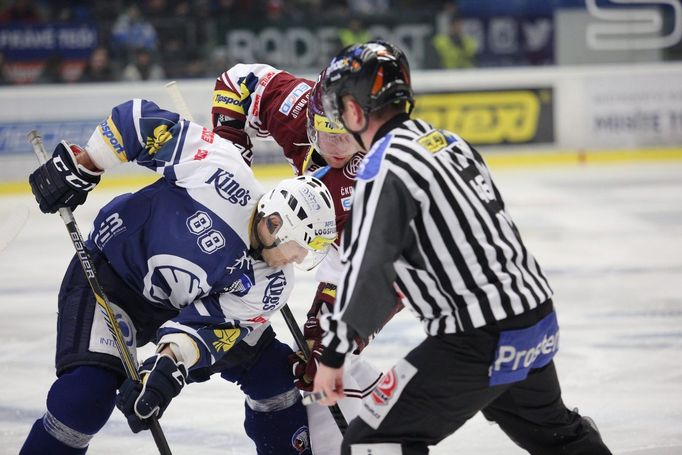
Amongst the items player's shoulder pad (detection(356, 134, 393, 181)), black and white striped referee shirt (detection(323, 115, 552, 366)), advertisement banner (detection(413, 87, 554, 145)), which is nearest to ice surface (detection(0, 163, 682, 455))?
black and white striped referee shirt (detection(323, 115, 552, 366))

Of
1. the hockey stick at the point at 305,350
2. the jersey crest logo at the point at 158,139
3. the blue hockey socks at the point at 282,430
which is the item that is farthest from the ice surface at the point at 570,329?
the jersey crest logo at the point at 158,139

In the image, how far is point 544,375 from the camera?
2.45 meters

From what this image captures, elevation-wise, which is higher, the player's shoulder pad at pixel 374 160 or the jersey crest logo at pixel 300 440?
the player's shoulder pad at pixel 374 160

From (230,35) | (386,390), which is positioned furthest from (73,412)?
(230,35)

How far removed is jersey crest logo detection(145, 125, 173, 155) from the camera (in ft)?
9.34

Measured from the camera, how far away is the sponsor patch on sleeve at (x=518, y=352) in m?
2.32

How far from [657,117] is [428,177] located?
9073 millimetres

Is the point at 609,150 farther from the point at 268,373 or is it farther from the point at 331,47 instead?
the point at 268,373

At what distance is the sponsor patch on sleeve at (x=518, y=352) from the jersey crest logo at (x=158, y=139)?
3.58 feet

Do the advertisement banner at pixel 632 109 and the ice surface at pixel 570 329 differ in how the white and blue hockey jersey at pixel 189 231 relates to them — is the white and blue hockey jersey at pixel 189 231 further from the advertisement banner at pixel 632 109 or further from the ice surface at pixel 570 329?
the advertisement banner at pixel 632 109

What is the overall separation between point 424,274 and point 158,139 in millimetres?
924

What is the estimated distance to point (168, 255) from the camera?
2.80m

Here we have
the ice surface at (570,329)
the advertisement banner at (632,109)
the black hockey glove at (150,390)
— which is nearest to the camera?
the black hockey glove at (150,390)

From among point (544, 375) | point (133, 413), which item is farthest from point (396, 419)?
point (133, 413)
